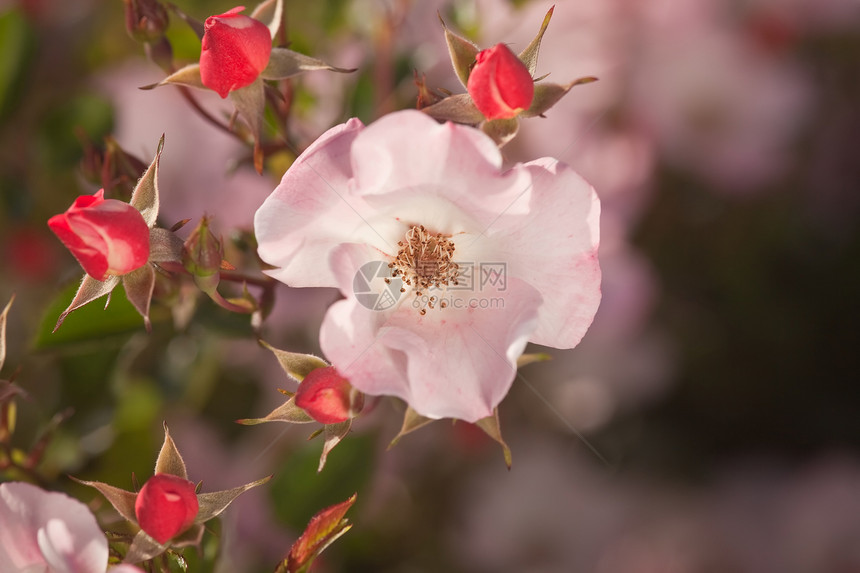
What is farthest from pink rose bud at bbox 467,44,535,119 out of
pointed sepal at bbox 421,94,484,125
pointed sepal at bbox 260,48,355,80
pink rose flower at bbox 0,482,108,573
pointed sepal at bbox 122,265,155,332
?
pink rose flower at bbox 0,482,108,573

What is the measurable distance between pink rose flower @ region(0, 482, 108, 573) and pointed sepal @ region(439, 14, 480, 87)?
1.23 feet

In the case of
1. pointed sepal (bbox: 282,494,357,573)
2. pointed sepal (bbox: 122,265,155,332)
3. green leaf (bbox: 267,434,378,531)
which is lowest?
green leaf (bbox: 267,434,378,531)

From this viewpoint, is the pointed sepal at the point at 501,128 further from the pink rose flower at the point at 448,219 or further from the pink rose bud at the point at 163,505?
the pink rose bud at the point at 163,505

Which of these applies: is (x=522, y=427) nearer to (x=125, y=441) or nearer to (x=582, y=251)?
(x=125, y=441)

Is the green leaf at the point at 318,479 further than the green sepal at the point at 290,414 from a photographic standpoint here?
Yes

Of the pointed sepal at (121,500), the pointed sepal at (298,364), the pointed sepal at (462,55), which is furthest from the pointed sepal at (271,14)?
the pointed sepal at (121,500)

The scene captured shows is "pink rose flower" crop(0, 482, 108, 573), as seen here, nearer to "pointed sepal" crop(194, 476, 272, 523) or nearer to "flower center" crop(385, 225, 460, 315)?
"pointed sepal" crop(194, 476, 272, 523)

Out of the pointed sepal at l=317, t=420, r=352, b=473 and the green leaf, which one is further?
the green leaf

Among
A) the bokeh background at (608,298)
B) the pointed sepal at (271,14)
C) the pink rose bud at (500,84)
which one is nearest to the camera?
the pink rose bud at (500,84)

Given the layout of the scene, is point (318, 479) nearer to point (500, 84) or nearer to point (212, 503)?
point (212, 503)

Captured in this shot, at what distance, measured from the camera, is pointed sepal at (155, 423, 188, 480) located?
1.73 feet

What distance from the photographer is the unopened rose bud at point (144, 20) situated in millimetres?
626

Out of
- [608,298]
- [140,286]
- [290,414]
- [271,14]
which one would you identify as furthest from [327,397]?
[608,298]

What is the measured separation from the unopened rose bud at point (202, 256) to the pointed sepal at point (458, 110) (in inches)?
6.6
